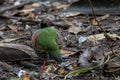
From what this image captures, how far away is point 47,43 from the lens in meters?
4.00

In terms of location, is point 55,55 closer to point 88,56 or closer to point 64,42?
point 88,56

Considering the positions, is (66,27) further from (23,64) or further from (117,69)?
(117,69)

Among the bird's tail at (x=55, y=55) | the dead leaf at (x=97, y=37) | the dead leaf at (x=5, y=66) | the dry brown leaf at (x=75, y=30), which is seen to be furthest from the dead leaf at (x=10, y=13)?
the bird's tail at (x=55, y=55)

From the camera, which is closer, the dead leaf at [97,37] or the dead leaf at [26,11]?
the dead leaf at [97,37]

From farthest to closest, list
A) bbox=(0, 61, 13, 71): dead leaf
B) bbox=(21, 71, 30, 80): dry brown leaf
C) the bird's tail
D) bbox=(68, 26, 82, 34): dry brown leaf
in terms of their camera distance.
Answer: bbox=(68, 26, 82, 34): dry brown leaf < bbox=(0, 61, 13, 71): dead leaf < the bird's tail < bbox=(21, 71, 30, 80): dry brown leaf

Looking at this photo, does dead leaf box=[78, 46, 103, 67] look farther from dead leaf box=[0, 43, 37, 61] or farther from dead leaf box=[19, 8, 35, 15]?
dead leaf box=[19, 8, 35, 15]

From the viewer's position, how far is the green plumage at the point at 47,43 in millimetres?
3988

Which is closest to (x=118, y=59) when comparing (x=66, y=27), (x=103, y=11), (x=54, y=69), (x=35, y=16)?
(x=54, y=69)

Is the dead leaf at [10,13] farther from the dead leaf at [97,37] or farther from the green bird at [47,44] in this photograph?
the green bird at [47,44]

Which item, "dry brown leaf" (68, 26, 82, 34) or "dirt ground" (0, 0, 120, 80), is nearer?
"dirt ground" (0, 0, 120, 80)

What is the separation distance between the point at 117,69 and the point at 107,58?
285 mm

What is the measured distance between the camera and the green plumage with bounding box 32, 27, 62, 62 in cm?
399

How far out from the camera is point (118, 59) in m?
4.31

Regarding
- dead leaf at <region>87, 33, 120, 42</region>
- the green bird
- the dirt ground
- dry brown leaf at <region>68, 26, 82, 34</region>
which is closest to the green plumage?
the green bird
